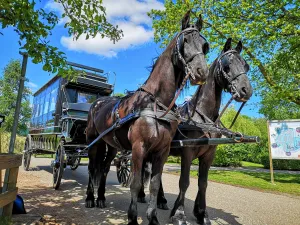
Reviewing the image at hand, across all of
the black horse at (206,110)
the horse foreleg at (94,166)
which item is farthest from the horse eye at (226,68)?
the horse foreleg at (94,166)

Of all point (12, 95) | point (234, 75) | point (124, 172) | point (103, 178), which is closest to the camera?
point (234, 75)

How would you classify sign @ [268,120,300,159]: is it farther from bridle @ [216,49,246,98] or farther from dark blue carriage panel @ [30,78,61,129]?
dark blue carriage panel @ [30,78,61,129]

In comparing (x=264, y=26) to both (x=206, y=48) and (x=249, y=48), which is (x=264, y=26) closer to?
(x=249, y=48)

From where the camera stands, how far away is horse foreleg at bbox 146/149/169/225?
335 centimetres

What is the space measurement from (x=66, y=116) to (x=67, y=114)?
75 mm

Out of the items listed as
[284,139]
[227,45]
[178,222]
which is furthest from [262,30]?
[178,222]

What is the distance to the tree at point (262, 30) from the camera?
9.70 meters

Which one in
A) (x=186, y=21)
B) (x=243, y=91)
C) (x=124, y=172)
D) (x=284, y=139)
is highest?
(x=186, y=21)

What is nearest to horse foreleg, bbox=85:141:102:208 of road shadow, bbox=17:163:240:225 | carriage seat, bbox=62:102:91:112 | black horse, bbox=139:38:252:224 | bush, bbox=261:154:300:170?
road shadow, bbox=17:163:240:225

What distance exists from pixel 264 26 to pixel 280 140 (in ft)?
15.5

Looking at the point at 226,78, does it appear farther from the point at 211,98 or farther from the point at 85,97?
the point at 85,97

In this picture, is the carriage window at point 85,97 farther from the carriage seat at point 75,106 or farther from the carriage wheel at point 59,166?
the carriage wheel at point 59,166

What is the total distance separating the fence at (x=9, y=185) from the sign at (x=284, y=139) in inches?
382

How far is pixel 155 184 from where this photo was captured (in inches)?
132
